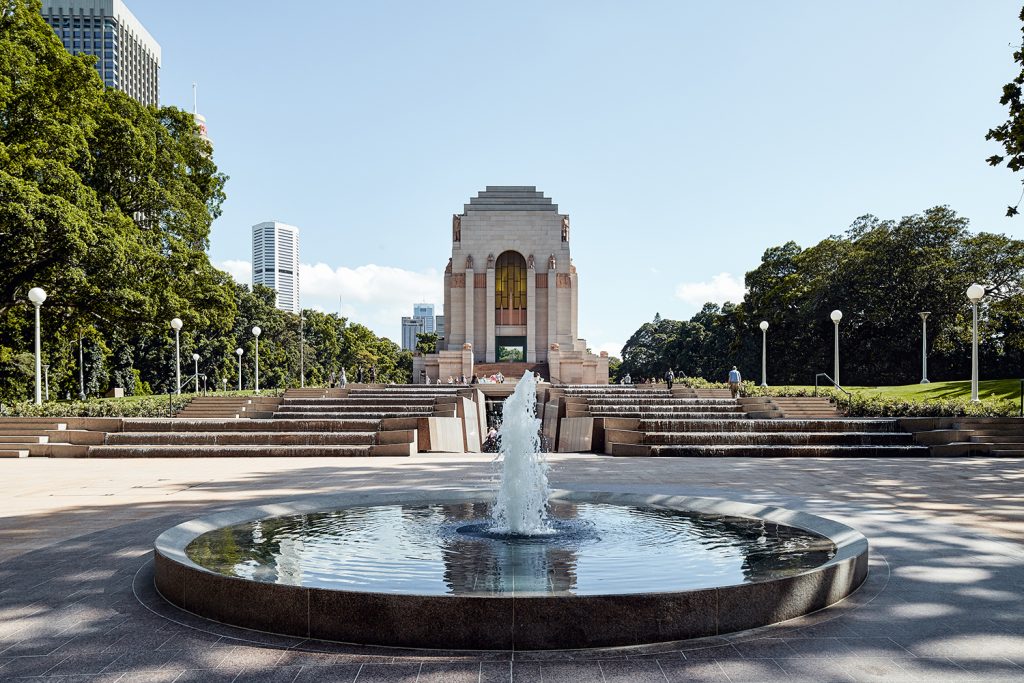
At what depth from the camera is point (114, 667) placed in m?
4.45

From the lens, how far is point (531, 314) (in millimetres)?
54969

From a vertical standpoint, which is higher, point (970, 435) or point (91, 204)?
point (91, 204)

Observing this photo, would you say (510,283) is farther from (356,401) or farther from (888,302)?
(356,401)

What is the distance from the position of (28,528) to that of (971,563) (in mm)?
9601

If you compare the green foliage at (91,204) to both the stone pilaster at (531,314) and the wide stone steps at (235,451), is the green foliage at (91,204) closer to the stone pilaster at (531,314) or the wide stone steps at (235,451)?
the wide stone steps at (235,451)

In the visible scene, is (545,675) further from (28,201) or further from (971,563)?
(28,201)

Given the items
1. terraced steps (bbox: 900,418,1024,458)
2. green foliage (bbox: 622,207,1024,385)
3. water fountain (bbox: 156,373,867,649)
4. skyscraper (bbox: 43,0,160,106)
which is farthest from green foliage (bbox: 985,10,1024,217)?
skyscraper (bbox: 43,0,160,106)

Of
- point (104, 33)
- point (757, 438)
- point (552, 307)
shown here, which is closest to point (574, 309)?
point (552, 307)

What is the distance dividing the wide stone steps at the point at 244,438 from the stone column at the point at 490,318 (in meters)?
34.9

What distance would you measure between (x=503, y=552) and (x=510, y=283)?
163ft

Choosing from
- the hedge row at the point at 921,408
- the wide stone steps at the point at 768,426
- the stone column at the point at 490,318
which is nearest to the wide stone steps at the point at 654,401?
the hedge row at the point at 921,408

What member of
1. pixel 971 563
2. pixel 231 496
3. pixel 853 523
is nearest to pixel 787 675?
pixel 971 563

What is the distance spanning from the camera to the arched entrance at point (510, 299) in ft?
182

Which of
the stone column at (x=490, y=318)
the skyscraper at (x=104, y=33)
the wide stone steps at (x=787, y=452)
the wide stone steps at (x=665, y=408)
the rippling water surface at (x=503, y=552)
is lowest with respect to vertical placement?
the wide stone steps at (x=787, y=452)
